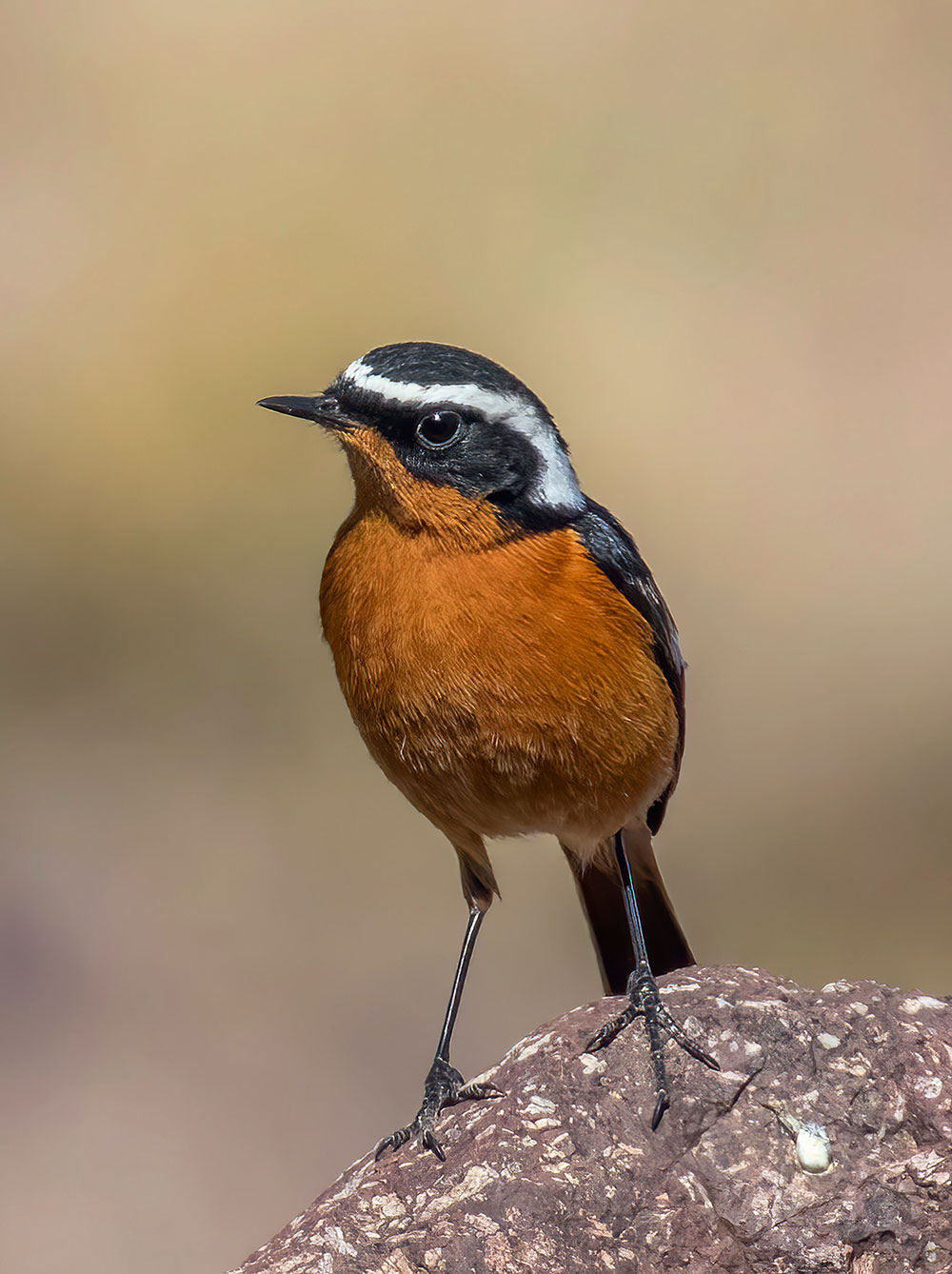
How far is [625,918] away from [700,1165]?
1.44 meters

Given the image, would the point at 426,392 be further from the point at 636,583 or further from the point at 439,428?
the point at 636,583

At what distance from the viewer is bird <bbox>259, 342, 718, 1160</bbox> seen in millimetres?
3551

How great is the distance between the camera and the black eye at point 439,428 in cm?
354

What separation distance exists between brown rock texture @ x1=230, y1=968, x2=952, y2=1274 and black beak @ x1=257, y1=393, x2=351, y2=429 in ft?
6.56

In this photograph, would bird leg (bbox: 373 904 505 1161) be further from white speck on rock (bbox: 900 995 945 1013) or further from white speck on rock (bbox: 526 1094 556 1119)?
white speck on rock (bbox: 900 995 945 1013)

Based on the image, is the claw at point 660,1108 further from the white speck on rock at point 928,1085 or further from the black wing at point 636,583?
the black wing at point 636,583

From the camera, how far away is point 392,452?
3566mm

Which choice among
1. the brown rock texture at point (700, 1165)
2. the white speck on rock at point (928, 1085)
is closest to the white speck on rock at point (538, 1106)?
the brown rock texture at point (700, 1165)

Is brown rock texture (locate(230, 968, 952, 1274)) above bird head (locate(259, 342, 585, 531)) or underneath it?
underneath

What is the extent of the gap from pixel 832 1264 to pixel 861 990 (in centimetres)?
84

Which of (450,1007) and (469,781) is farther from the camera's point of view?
(450,1007)

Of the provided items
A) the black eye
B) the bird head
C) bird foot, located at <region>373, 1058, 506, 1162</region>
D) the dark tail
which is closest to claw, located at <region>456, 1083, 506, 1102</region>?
bird foot, located at <region>373, 1058, 506, 1162</region>

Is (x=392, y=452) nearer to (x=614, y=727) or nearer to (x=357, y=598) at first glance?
(x=357, y=598)

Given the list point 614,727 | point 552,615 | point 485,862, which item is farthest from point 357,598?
point 485,862
